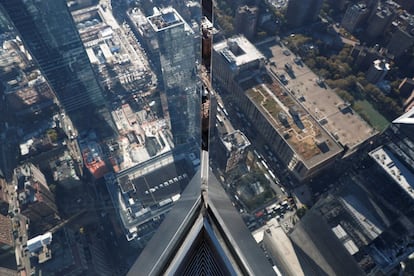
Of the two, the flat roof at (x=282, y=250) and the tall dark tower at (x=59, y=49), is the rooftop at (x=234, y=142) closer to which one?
the flat roof at (x=282, y=250)

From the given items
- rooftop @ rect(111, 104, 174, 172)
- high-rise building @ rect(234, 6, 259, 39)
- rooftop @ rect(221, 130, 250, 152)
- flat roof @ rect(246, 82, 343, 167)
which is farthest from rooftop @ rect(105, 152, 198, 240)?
high-rise building @ rect(234, 6, 259, 39)

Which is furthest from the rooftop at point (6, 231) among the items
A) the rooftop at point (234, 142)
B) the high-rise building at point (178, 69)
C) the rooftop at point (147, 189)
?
the rooftop at point (234, 142)

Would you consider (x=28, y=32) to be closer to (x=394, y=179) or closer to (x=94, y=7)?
(x=94, y=7)

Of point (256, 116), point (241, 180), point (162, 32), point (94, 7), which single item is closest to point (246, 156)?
point (241, 180)

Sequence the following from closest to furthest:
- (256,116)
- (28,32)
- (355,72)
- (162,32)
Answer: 1. (28,32)
2. (162,32)
3. (256,116)
4. (355,72)

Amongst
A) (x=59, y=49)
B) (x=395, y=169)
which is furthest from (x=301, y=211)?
(x=59, y=49)

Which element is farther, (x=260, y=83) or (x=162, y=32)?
(x=260, y=83)
